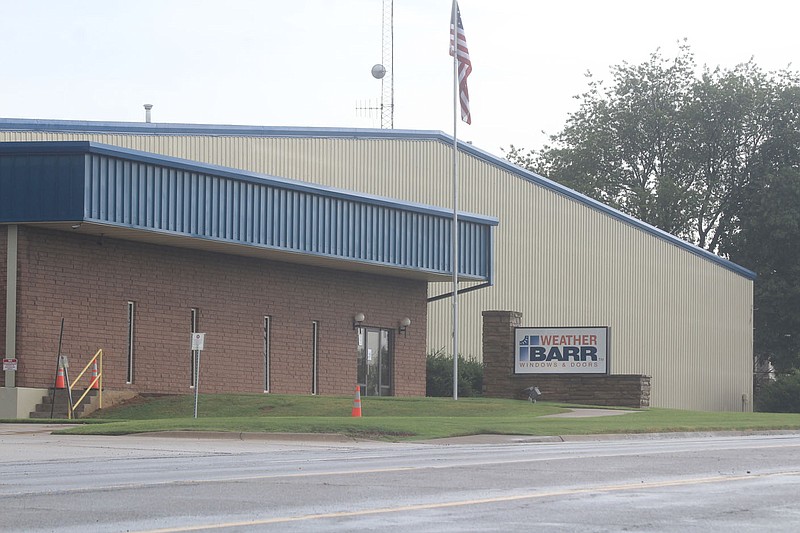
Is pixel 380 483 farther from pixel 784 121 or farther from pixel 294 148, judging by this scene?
pixel 784 121

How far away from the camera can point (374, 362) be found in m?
42.4

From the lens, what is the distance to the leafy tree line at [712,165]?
233 ft

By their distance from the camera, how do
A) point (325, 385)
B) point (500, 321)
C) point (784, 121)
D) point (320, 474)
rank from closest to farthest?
1. point (320, 474)
2. point (325, 385)
3. point (500, 321)
4. point (784, 121)

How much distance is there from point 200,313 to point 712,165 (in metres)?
44.9

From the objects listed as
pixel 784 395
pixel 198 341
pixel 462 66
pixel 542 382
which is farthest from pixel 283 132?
pixel 784 395

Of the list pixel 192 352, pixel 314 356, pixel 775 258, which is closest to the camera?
pixel 192 352

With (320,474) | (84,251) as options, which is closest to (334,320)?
(84,251)

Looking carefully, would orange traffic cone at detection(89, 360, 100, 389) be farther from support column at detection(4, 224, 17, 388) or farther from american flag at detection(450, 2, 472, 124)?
american flag at detection(450, 2, 472, 124)

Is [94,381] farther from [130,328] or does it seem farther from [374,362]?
[374,362]

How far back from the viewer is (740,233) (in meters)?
73.3

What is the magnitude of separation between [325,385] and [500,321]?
6061mm

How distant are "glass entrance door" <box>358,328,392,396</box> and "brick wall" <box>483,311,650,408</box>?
2.96 m

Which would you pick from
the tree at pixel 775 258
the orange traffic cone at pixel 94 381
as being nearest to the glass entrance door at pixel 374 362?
the orange traffic cone at pixel 94 381

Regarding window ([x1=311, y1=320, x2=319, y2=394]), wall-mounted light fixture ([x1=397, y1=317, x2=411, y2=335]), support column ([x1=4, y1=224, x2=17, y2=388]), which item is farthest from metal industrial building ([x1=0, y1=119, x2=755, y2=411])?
support column ([x1=4, y1=224, x2=17, y2=388])
